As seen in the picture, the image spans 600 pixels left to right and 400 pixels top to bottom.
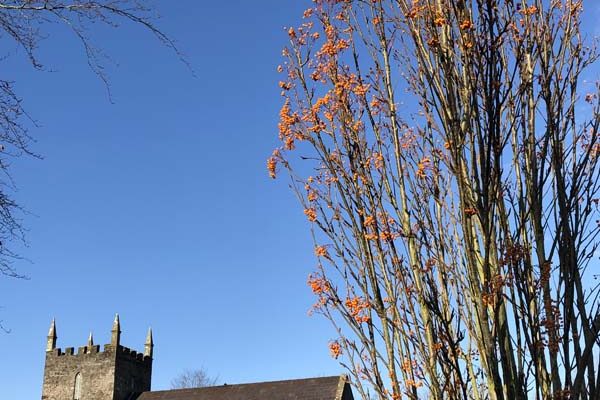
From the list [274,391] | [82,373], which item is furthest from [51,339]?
[274,391]

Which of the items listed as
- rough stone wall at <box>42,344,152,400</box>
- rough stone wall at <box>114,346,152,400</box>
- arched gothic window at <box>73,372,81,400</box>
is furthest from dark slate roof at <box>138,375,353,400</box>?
arched gothic window at <box>73,372,81,400</box>

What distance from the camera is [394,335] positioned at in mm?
4785

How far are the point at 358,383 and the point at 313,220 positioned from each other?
3.79 ft

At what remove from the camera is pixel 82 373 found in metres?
38.3

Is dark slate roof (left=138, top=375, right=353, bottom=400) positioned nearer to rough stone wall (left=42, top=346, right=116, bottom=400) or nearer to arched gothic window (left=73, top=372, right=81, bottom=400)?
rough stone wall (left=42, top=346, right=116, bottom=400)

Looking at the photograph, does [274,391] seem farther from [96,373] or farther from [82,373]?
[82,373]

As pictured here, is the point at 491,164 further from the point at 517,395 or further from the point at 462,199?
the point at 517,395

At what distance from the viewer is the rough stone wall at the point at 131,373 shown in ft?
123

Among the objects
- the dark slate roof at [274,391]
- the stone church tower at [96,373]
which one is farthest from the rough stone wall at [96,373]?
the dark slate roof at [274,391]

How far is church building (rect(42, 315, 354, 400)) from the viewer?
116 ft

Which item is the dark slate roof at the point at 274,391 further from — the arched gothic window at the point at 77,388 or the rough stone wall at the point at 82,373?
the arched gothic window at the point at 77,388

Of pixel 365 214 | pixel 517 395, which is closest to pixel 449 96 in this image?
pixel 365 214

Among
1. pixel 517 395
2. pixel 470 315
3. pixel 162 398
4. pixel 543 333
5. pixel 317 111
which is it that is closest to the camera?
pixel 517 395

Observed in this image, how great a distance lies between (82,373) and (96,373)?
1.00m
